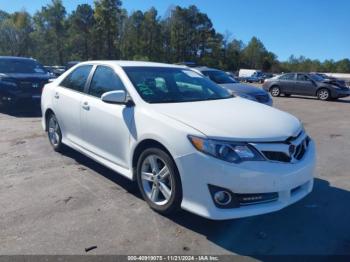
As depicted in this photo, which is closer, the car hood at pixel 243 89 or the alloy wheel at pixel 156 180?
the alloy wheel at pixel 156 180

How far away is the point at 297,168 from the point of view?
364cm

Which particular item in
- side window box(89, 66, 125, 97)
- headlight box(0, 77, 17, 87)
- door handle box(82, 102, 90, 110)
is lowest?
headlight box(0, 77, 17, 87)

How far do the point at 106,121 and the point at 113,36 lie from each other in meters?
65.4

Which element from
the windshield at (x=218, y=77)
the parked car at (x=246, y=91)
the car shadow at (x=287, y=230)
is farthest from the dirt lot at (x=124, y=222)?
the windshield at (x=218, y=77)

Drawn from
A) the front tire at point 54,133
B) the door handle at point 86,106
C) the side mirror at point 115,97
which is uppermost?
the side mirror at point 115,97

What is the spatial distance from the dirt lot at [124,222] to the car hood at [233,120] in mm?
952

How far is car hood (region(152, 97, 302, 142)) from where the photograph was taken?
353cm

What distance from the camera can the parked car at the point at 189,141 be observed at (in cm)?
341

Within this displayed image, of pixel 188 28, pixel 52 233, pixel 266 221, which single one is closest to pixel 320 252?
pixel 266 221

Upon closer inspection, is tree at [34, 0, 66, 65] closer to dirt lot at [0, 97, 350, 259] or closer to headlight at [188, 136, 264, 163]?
dirt lot at [0, 97, 350, 259]

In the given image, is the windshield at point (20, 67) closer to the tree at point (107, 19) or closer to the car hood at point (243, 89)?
the car hood at point (243, 89)

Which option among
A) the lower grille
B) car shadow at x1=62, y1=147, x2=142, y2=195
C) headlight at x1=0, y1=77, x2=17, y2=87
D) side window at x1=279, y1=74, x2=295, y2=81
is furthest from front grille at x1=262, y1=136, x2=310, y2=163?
side window at x1=279, y1=74, x2=295, y2=81

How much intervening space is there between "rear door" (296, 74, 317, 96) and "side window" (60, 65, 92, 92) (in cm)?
1694

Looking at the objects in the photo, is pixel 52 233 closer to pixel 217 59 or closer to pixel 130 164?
pixel 130 164
